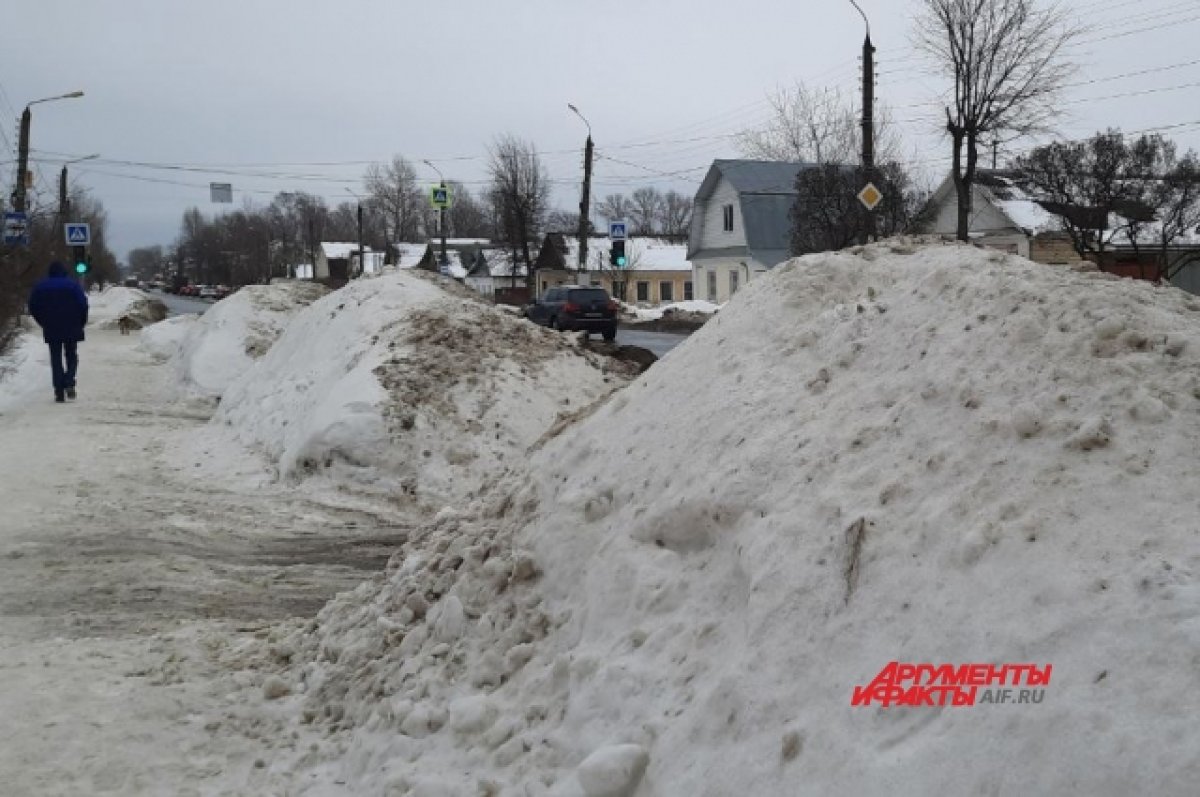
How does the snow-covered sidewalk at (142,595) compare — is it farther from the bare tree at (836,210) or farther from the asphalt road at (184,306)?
the asphalt road at (184,306)

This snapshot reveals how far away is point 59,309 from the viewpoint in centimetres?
Answer: 1355

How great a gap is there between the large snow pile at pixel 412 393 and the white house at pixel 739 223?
31965mm

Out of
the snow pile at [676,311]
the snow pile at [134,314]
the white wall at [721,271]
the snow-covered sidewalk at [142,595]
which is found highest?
the white wall at [721,271]

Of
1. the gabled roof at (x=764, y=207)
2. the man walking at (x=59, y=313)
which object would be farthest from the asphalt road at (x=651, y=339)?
the man walking at (x=59, y=313)

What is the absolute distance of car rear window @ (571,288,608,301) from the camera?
26953 millimetres

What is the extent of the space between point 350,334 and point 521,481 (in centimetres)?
732

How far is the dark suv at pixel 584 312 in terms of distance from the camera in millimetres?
26625

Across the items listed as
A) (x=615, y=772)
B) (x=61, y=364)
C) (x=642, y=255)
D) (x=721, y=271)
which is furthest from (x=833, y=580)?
(x=642, y=255)

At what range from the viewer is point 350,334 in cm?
1194

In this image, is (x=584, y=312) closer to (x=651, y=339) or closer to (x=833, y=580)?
(x=651, y=339)

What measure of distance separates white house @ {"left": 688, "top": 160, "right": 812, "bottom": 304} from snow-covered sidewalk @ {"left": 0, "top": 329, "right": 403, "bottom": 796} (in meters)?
35.3

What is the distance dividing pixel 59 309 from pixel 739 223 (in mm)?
34991

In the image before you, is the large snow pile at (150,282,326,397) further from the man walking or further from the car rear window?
the car rear window

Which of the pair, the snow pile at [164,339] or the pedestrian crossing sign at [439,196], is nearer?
the snow pile at [164,339]
